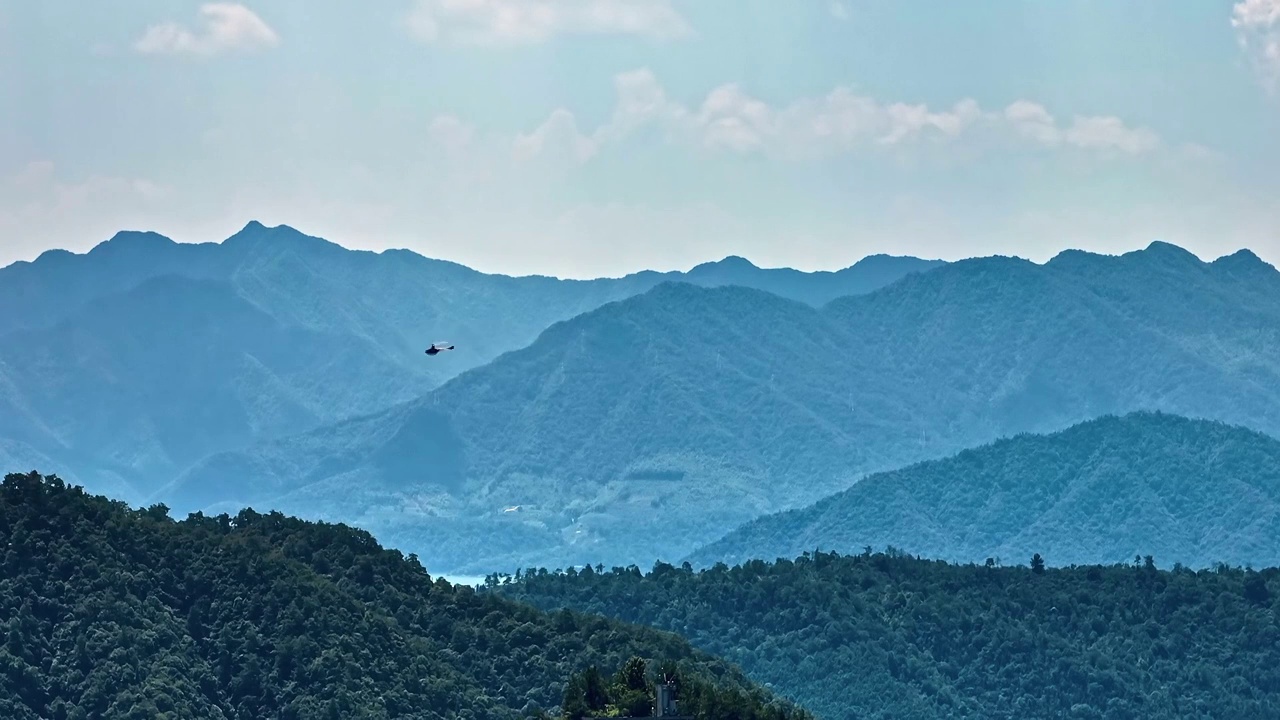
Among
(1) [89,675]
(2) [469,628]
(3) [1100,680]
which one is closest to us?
(1) [89,675]

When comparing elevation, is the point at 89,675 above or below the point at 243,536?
below

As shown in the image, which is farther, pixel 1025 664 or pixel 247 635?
pixel 1025 664

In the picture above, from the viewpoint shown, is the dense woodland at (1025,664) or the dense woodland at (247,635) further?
the dense woodland at (1025,664)

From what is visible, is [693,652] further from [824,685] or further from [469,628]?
[824,685]

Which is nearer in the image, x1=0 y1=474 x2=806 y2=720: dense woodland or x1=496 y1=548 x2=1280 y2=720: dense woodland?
x1=0 y1=474 x2=806 y2=720: dense woodland

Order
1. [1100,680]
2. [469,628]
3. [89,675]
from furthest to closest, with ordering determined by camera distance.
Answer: [1100,680]
[469,628]
[89,675]

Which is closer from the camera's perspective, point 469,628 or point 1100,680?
point 469,628

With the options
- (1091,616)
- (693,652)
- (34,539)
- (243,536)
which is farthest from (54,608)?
(1091,616)

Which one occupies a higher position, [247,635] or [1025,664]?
[1025,664]
